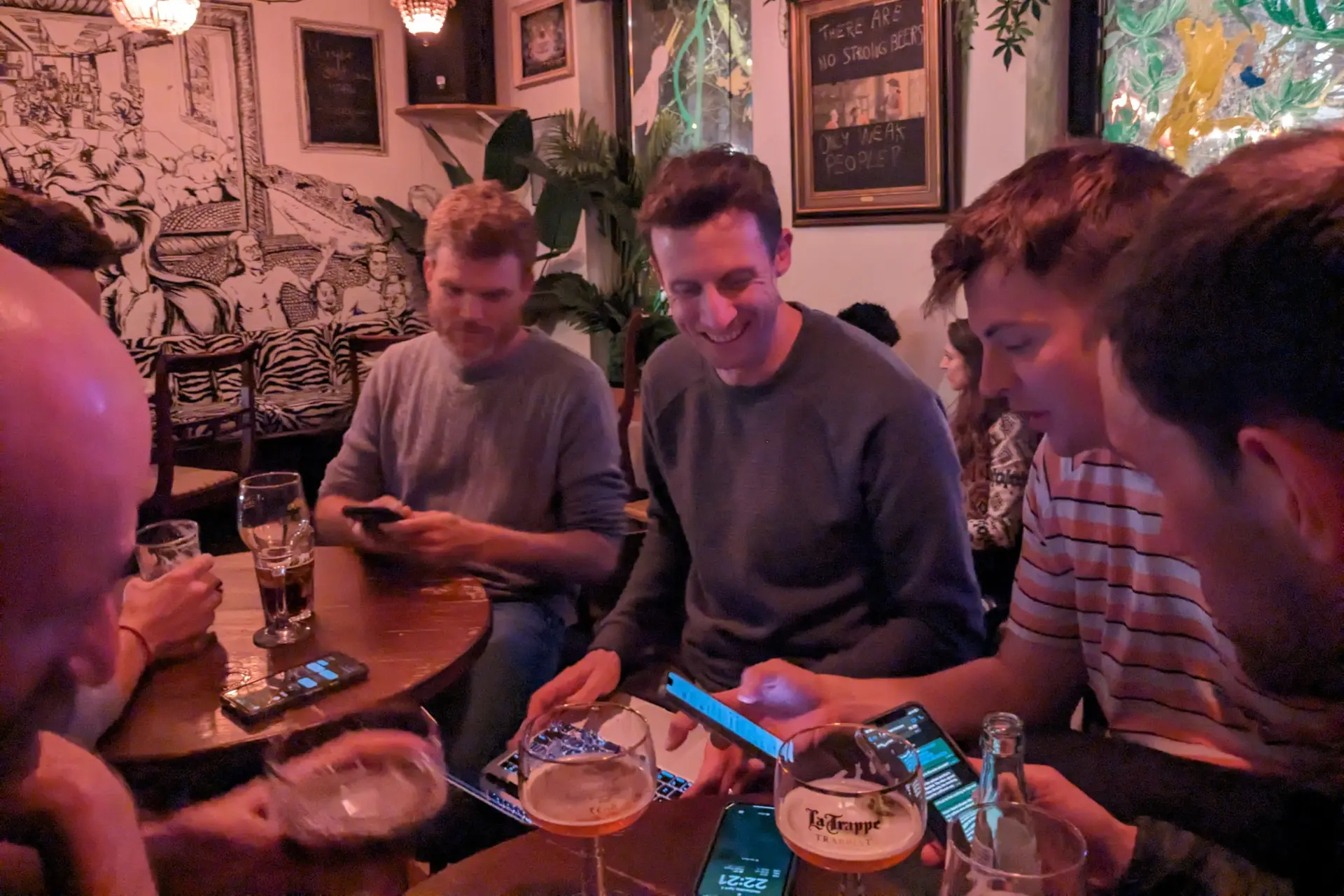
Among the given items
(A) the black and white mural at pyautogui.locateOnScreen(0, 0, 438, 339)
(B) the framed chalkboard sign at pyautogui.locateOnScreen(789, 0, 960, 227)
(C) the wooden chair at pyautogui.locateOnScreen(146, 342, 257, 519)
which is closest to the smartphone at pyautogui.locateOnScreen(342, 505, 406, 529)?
(C) the wooden chair at pyautogui.locateOnScreen(146, 342, 257, 519)

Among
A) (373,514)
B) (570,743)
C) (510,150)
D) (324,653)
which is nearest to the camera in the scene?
(570,743)

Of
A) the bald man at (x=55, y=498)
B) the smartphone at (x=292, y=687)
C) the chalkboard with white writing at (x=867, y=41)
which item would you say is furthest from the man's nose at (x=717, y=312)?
the chalkboard with white writing at (x=867, y=41)

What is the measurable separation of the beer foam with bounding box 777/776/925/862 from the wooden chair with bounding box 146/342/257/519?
3204mm

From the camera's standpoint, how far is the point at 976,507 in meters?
2.67

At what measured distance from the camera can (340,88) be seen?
18.5ft

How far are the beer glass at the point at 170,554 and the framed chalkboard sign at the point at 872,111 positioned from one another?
2699 millimetres

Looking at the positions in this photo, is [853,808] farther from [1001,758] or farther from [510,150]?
[510,150]

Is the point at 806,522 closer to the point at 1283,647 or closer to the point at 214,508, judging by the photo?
the point at 1283,647

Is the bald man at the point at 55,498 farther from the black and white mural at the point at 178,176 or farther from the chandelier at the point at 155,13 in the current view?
the black and white mural at the point at 178,176

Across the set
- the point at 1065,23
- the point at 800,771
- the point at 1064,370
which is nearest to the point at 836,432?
the point at 1064,370

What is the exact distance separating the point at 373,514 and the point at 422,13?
3.88 m

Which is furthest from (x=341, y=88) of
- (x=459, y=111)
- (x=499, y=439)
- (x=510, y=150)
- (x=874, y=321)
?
(x=499, y=439)

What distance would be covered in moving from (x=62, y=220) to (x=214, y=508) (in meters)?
3.46

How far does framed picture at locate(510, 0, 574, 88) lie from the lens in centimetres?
512
